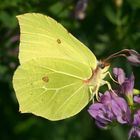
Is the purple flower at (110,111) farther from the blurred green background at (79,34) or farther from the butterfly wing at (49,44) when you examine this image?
the blurred green background at (79,34)

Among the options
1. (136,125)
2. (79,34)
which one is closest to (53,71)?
(136,125)

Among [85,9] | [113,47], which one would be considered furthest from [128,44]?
[85,9]

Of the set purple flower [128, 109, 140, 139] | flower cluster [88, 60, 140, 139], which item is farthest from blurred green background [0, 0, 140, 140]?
purple flower [128, 109, 140, 139]

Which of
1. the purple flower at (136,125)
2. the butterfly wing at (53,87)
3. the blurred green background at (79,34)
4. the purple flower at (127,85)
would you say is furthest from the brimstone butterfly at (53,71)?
the blurred green background at (79,34)

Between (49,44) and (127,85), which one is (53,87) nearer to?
(49,44)

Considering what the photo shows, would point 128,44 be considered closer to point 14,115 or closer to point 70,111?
point 70,111

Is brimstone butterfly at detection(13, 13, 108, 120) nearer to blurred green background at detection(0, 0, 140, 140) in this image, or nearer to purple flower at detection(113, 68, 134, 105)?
purple flower at detection(113, 68, 134, 105)
